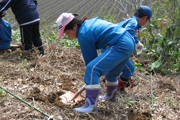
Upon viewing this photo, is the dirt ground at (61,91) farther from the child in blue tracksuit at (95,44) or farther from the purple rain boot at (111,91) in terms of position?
the child in blue tracksuit at (95,44)

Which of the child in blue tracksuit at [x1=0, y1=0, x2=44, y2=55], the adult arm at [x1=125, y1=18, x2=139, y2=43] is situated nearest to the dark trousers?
the child in blue tracksuit at [x1=0, y1=0, x2=44, y2=55]

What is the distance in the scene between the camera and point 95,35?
189cm

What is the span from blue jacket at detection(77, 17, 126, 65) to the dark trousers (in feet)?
5.95

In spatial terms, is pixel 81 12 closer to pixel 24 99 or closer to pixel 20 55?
pixel 20 55

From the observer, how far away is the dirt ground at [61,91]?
6.79 ft

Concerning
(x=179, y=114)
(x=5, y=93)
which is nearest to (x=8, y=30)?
(x=5, y=93)

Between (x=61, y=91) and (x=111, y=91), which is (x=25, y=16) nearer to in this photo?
(x=61, y=91)

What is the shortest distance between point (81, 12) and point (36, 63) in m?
3.43

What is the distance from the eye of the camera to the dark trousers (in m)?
3.38

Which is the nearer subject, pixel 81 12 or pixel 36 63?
pixel 36 63

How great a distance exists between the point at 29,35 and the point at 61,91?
5.14 feet

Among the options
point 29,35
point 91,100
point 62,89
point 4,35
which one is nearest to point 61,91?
point 62,89

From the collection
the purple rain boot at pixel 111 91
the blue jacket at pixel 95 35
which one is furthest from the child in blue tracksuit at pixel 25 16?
the purple rain boot at pixel 111 91

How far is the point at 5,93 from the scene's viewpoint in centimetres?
225
